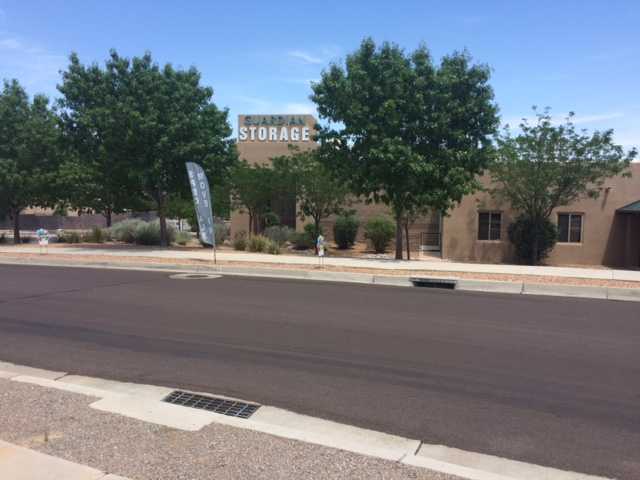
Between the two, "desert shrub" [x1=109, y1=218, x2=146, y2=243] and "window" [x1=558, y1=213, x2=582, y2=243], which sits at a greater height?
"window" [x1=558, y1=213, x2=582, y2=243]

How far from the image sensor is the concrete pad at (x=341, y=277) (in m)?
14.4

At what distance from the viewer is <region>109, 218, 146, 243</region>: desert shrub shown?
26922mm

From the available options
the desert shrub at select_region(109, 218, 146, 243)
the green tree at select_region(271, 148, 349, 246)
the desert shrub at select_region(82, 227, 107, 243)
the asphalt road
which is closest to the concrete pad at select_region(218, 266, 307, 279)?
the asphalt road

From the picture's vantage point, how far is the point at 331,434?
4418 millimetres

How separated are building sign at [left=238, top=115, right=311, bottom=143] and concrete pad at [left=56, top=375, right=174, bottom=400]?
32.8m

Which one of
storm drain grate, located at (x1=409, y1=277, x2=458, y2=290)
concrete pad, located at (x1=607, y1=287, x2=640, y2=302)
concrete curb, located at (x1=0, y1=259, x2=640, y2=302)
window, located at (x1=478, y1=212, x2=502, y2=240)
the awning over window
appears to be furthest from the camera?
window, located at (x1=478, y1=212, x2=502, y2=240)

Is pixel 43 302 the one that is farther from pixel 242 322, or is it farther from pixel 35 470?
pixel 35 470

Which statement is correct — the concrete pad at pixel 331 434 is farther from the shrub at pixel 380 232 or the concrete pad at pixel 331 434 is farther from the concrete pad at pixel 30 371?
the shrub at pixel 380 232

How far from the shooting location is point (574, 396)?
5.41 m

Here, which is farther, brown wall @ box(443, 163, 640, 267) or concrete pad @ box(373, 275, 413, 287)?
brown wall @ box(443, 163, 640, 267)

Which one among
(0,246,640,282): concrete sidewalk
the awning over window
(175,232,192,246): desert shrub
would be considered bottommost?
(0,246,640,282): concrete sidewalk

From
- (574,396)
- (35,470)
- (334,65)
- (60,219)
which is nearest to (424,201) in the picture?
(334,65)

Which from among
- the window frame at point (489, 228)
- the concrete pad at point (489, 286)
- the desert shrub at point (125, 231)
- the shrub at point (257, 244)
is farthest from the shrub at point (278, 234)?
the concrete pad at point (489, 286)

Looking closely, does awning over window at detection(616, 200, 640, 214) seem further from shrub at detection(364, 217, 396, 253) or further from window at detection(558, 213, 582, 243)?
shrub at detection(364, 217, 396, 253)
